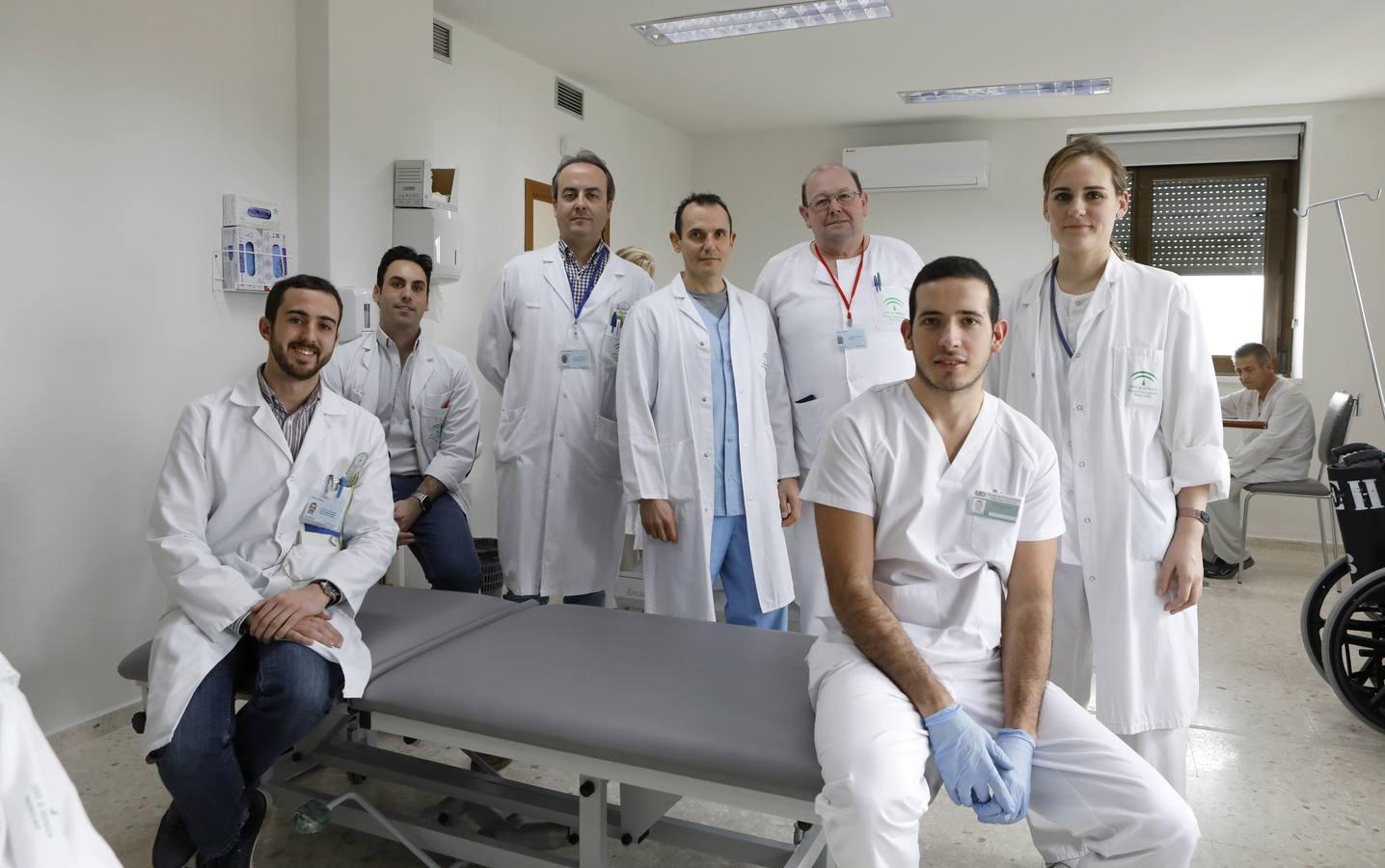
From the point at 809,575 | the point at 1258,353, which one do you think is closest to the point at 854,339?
the point at 809,575

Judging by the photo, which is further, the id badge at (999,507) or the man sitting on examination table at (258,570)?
the man sitting on examination table at (258,570)

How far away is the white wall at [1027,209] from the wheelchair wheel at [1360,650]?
342cm

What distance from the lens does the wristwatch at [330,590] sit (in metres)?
1.90

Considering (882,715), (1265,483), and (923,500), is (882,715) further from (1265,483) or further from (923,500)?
(1265,483)

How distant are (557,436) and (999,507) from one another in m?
1.45

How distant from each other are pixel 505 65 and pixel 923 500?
3911 mm

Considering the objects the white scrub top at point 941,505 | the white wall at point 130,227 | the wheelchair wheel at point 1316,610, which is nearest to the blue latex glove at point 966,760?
the white scrub top at point 941,505

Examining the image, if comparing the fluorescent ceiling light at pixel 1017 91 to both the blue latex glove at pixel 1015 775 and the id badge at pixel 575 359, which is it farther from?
the blue latex glove at pixel 1015 775

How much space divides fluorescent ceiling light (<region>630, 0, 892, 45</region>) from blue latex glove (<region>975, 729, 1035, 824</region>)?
3479 millimetres

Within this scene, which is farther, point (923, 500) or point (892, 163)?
point (892, 163)

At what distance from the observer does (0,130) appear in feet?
7.89

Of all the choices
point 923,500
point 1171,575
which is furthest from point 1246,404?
point 923,500

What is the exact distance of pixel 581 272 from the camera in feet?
9.11

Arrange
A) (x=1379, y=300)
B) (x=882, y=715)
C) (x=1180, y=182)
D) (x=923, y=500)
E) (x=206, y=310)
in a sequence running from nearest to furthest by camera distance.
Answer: (x=882, y=715) < (x=923, y=500) < (x=206, y=310) < (x=1379, y=300) < (x=1180, y=182)
